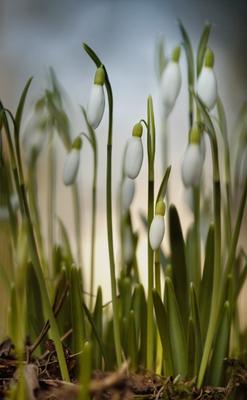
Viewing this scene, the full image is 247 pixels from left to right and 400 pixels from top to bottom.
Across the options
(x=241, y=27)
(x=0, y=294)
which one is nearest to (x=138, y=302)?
(x=0, y=294)

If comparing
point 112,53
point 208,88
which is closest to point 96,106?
point 208,88

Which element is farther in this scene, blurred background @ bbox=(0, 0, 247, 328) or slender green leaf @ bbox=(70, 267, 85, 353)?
blurred background @ bbox=(0, 0, 247, 328)

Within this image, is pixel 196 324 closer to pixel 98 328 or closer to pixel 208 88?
pixel 98 328

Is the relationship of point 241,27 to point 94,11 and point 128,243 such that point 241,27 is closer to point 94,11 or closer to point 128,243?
point 94,11

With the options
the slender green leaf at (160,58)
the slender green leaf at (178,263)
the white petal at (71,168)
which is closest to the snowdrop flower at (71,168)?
the white petal at (71,168)

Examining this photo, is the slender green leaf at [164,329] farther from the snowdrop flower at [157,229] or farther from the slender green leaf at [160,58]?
the slender green leaf at [160,58]

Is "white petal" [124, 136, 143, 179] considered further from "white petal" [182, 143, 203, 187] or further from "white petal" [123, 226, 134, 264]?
"white petal" [123, 226, 134, 264]

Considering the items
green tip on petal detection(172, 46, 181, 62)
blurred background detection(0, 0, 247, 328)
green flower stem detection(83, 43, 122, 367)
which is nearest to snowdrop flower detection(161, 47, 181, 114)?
green tip on petal detection(172, 46, 181, 62)
